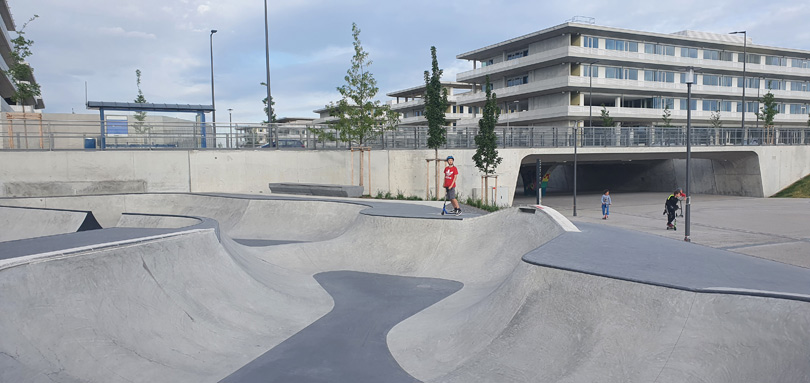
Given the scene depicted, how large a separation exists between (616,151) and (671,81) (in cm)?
3434

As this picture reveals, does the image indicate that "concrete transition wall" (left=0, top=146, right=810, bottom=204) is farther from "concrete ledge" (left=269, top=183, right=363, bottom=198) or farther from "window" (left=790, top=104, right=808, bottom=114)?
"window" (left=790, top=104, right=808, bottom=114)

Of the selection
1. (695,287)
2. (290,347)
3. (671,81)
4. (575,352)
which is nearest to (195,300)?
(290,347)

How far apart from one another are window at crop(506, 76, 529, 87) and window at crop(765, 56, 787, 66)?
41.0 metres

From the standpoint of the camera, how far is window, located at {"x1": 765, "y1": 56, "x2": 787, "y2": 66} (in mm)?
74419

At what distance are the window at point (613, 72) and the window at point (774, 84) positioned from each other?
28.9 meters

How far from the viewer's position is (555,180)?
185 feet

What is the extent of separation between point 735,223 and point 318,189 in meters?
21.0

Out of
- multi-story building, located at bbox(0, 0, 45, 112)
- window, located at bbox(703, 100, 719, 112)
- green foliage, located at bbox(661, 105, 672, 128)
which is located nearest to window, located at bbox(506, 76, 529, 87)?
green foliage, located at bbox(661, 105, 672, 128)

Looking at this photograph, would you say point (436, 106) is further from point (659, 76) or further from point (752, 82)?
point (752, 82)

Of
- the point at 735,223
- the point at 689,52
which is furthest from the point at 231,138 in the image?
the point at 689,52

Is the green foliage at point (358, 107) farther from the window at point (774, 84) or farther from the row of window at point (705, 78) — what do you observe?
the window at point (774, 84)

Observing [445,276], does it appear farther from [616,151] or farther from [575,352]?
[616,151]

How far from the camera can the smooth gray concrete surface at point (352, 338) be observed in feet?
21.6

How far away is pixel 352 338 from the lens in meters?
8.02
